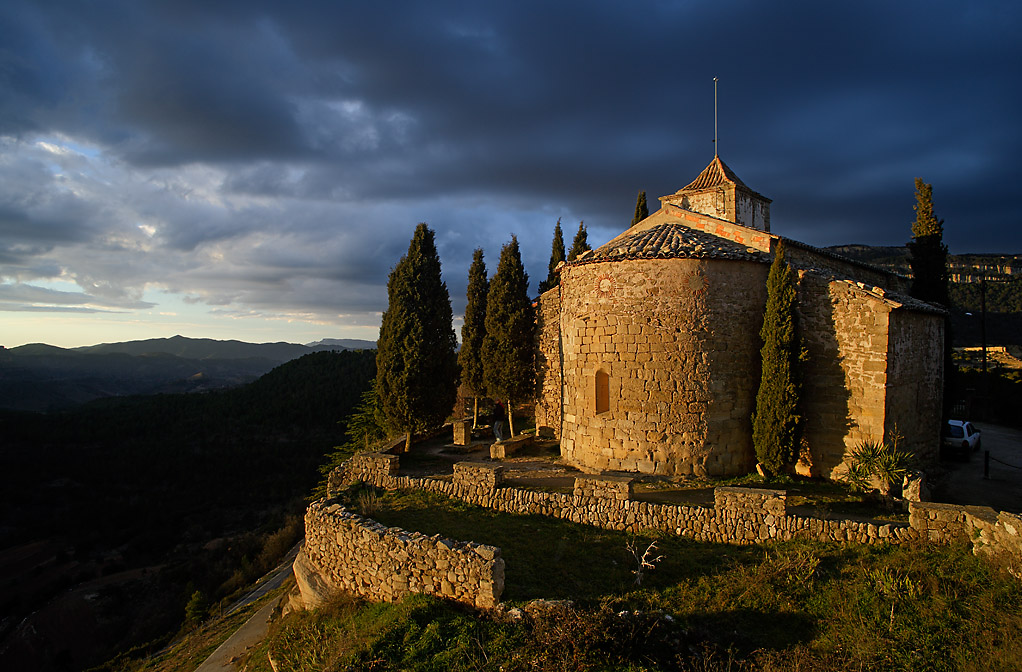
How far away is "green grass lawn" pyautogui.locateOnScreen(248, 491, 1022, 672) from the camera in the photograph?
553 cm

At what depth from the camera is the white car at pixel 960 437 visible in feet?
50.8

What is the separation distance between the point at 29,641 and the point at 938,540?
26.6 meters

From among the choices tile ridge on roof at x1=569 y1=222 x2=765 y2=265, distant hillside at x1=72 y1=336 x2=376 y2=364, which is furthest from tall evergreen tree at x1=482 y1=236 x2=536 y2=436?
distant hillside at x1=72 y1=336 x2=376 y2=364

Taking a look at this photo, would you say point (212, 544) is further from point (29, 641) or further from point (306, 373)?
point (306, 373)

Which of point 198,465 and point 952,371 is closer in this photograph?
point 952,371

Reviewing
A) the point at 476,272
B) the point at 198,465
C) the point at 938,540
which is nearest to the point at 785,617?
the point at 938,540

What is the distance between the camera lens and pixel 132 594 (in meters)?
21.4

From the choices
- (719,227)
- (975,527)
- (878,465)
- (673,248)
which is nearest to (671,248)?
(673,248)

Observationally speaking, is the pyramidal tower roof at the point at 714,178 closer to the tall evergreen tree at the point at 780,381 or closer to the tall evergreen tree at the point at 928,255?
the tall evergreen tree at the point at 928,255

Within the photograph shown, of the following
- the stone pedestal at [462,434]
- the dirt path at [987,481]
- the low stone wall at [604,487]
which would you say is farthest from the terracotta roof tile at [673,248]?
the stone pedestal at [462,434]

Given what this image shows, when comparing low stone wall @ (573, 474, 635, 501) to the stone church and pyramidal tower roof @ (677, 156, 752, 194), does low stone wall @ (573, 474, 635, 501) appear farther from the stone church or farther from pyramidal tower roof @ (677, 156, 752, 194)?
pyramidal tower roof @ (677, 156, 752, 194)

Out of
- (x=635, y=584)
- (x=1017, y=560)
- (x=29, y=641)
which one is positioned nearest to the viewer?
(x=1017, y=560)

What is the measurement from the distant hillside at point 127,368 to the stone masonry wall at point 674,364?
190ft

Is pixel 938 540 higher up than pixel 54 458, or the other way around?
pixel 938 540
